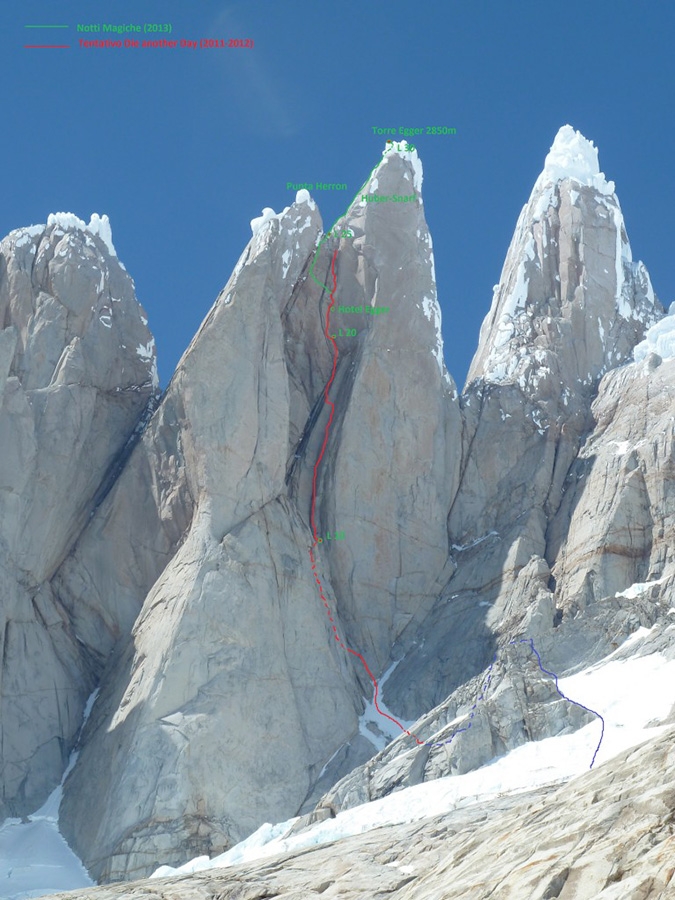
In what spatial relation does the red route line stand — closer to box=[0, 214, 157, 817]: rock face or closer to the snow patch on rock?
box=[0, 214, 157, 817]: rock face

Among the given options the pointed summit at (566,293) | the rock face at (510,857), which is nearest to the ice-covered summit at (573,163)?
the pointed summit at (566,293)

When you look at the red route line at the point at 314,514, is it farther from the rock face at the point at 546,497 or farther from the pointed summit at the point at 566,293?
the pointed summit at the point at 566,293

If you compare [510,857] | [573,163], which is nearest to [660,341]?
[573,163]

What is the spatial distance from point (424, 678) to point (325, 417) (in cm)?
1103

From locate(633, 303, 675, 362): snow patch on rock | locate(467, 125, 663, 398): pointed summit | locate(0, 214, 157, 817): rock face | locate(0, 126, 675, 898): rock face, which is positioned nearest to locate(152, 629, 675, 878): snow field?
locate(0, 126, 675, 898): rock face

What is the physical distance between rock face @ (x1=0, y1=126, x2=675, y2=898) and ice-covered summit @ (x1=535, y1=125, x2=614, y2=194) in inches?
131

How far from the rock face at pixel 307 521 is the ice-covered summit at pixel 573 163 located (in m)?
3.32

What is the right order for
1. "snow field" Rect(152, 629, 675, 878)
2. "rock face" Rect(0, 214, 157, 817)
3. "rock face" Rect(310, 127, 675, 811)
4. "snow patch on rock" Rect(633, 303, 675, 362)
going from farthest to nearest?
"snow patch on rock" Rect(633, 303, 675, 362) → "rock face" Rect(0, 214, 157, 817) → "rock face" Rect(310, 127, 675, 811) → "snow field" Rect(152, 629, 675, 878)

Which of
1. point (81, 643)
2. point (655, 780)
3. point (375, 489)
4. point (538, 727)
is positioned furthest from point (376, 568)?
point (655, 780)

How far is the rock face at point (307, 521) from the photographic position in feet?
147

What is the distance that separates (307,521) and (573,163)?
2316 centimetres

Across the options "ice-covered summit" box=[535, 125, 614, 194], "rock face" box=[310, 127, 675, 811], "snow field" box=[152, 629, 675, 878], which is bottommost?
"snow field" box=[152, 629, 675, 878]

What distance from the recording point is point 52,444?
53719 mm

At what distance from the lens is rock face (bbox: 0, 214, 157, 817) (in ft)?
161
